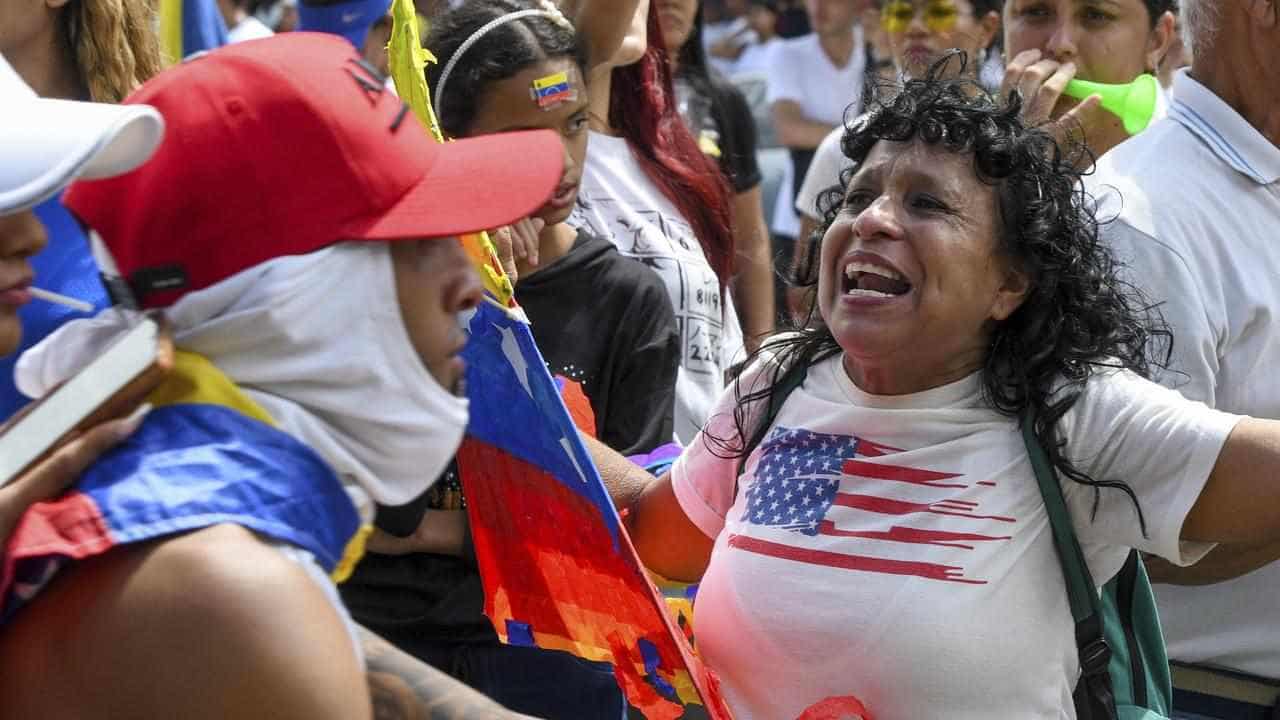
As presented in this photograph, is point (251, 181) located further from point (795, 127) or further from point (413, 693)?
point (795, 127)

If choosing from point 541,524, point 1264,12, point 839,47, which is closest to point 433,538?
point 541,524

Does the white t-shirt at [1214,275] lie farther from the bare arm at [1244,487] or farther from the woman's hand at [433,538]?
the woman's hand at [433,538]

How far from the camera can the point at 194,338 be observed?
Result: 1.59m

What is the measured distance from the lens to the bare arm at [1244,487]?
2.15 m

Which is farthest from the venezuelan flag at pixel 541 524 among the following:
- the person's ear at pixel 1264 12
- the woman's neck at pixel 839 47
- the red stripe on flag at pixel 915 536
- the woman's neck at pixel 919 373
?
the woman's neck at pixel 839 47

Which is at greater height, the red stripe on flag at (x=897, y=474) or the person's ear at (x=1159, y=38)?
the red stripe on flag at (x=897, y=474)

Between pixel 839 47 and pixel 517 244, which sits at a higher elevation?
pixel 517 244

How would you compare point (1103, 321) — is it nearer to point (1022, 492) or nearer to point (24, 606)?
point (1022, 492)

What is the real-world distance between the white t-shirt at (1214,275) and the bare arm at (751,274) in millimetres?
1909

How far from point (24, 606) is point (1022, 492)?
1334 millimetres

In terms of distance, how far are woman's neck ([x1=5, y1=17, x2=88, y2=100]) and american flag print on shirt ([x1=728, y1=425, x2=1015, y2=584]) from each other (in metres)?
1.43

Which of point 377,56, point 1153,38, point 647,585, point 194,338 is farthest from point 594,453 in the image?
point 377,56

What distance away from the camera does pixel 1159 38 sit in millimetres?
3717

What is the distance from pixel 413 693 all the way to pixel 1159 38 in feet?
8.62
